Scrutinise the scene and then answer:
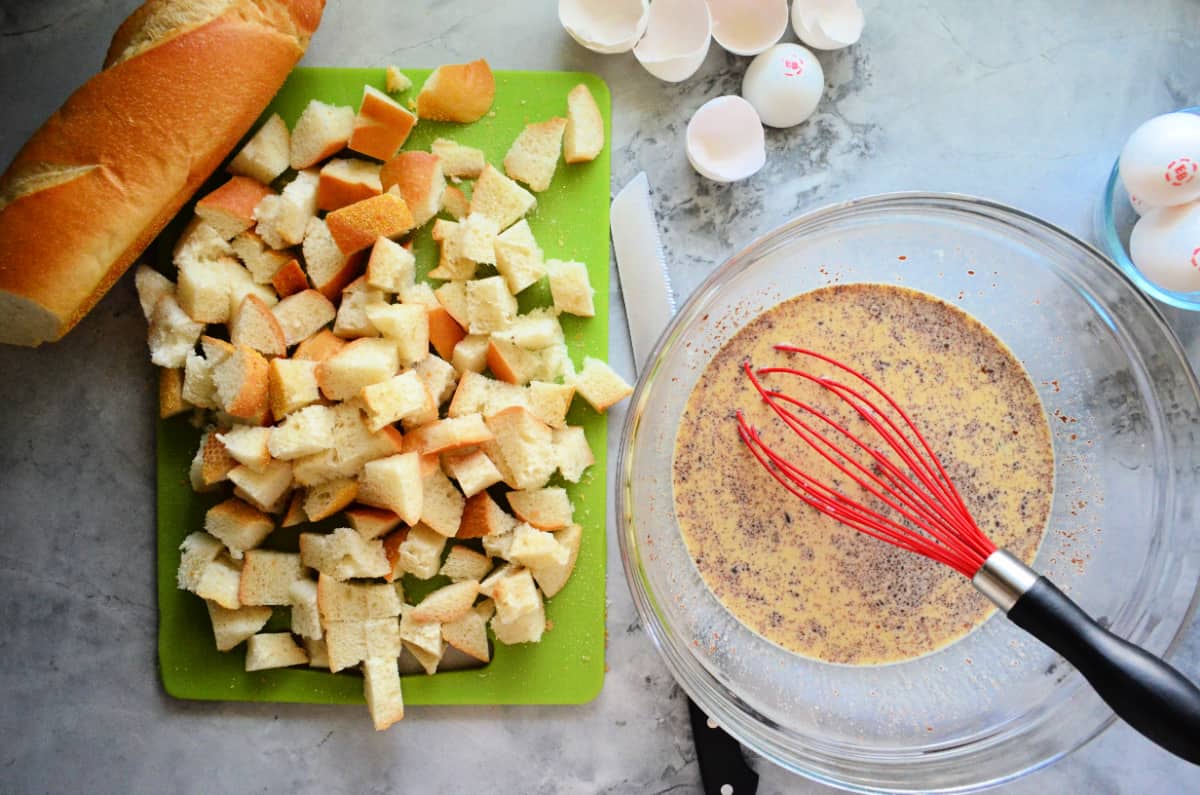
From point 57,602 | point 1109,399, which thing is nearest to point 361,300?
Result: point 57,602

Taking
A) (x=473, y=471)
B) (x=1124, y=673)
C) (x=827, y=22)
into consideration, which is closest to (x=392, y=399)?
(x=473, y=471)

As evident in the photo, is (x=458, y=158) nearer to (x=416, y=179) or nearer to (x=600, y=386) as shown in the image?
(x=416, y=179)

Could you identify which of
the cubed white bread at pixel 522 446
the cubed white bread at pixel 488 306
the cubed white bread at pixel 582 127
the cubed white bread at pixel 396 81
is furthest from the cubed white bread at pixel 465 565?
the cubed white bread at pixel 396 81

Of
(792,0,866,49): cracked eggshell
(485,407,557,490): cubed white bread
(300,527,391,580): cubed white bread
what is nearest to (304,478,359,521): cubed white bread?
(300,527,391,580): cubed white bread

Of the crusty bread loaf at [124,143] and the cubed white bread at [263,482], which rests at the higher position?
the crusty bread loaf at [124,143]

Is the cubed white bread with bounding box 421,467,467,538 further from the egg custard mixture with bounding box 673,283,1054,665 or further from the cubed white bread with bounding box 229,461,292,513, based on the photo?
the egg custard mixture with bounding box 673,283,1054,665

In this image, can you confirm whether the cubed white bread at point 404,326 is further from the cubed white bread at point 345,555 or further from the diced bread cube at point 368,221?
the cubed white bread at point 345,555
